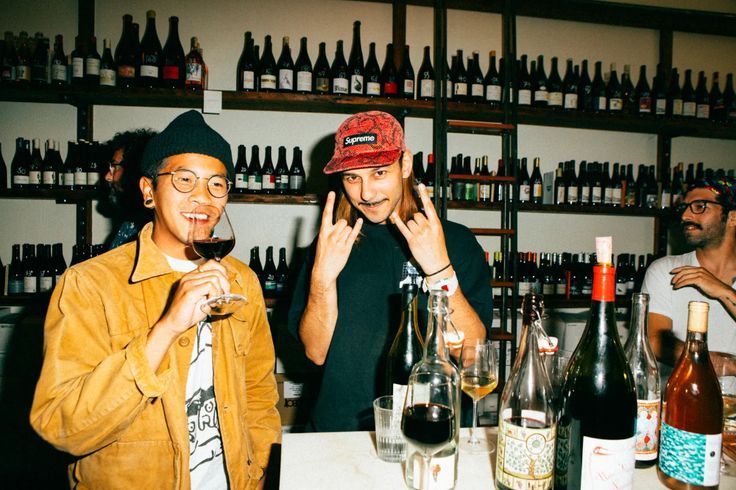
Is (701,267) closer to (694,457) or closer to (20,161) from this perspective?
(694,457)

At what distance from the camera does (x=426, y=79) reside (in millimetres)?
2975

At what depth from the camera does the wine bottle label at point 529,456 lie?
66 cm

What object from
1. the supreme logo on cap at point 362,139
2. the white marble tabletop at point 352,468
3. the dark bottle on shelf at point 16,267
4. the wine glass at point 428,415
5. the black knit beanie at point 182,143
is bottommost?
the white marble tabletop at point 352,468

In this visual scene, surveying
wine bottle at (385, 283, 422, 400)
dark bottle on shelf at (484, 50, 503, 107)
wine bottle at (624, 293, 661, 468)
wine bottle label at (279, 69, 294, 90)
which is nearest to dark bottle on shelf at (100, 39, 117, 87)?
wine bottle label at (279, 69, 294, 90)

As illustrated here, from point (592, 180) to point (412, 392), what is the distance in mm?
3305

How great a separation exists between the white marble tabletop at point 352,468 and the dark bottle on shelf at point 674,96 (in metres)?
3.34

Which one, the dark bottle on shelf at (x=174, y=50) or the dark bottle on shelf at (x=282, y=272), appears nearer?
the dark bottle on shelf at (x=174, y=50)

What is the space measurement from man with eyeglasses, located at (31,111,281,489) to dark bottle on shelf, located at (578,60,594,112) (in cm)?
305

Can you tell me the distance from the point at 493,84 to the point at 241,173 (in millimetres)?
1844

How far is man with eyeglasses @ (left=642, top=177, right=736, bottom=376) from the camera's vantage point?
1987 mm

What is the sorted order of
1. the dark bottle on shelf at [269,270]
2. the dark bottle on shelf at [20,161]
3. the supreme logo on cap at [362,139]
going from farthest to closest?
the dark bottle on shelf at [269,270]
the dark bottle on shelf at [20,161]
the supreme logo on cap at [362,139]

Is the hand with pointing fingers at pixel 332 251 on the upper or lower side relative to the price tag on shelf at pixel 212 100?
lower

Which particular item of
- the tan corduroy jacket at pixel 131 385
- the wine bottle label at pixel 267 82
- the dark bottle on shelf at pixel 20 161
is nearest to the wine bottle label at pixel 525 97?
the wine bottle label at pixel 267 82

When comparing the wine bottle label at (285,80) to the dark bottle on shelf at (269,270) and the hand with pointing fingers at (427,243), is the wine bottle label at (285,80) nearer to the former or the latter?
the dark bottle on shelf at (269,270)
